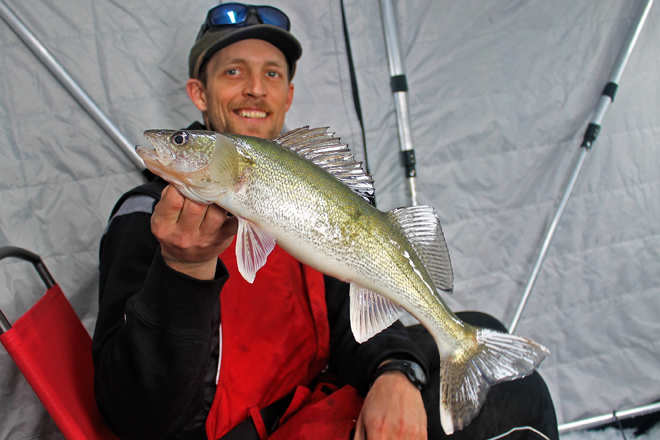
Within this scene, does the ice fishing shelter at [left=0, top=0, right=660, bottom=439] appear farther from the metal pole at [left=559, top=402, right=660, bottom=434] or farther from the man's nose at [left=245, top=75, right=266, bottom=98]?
the man's nose at [left=245, top=75, right=266, bottom=98]

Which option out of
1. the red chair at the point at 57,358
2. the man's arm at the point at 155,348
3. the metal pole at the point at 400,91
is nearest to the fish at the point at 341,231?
the man's arm at the point at 155,348

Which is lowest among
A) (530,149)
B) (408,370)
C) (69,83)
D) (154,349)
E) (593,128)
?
(408,370)

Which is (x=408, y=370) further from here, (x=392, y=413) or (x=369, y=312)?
(x=369, y=312)

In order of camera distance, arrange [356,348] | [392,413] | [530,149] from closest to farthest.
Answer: [392,413]
[356,348]
[530,149]

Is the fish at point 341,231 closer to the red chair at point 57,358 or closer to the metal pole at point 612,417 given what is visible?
the red chair at point 57,358

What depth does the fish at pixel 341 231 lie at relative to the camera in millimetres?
724

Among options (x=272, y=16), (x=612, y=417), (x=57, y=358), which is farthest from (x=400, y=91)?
(x=612, y=417)

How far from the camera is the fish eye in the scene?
72 cm

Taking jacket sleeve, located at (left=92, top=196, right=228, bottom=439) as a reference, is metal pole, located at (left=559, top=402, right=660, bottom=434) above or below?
below

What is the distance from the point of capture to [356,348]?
1241 millimetres

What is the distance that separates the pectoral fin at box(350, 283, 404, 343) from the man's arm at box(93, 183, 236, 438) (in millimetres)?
292

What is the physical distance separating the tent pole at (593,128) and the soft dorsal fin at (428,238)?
1.07 m

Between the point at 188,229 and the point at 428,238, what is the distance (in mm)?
492

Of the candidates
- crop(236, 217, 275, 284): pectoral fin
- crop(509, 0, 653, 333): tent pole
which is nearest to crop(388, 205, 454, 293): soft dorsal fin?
crop(236, 217, 275, 284): pectoral fin
